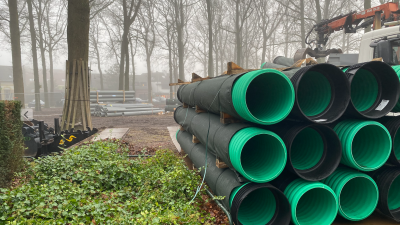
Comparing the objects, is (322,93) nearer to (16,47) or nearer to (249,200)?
(249,200)

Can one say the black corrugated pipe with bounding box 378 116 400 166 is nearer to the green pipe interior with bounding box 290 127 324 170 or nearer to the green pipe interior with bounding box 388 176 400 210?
the green pipe interior with bounding box 388 176 400 210

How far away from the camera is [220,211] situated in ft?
12.0

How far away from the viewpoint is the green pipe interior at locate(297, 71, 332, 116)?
3363 millimetres

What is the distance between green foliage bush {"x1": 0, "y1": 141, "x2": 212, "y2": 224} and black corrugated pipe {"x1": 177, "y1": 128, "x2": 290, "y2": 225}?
0.39m

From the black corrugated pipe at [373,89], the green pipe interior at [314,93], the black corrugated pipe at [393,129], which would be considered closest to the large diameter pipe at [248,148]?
the green pipe interior at [314,93]

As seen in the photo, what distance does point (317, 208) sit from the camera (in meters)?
3.35

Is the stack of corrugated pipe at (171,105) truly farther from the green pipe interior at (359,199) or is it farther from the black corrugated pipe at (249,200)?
the green pipe interior at (359,199)

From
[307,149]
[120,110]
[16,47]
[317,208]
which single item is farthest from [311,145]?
[16,47]

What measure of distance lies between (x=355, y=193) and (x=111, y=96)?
19912mm

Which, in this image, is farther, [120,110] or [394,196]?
[120,110]

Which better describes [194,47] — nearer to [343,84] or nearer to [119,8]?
[119,8]

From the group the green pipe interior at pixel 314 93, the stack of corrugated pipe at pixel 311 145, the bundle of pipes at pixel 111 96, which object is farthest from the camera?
the bundle of pipes at pixel 111 96

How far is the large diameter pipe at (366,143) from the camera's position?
3146 millimetres

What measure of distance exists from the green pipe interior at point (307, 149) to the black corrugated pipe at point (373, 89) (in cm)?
51
